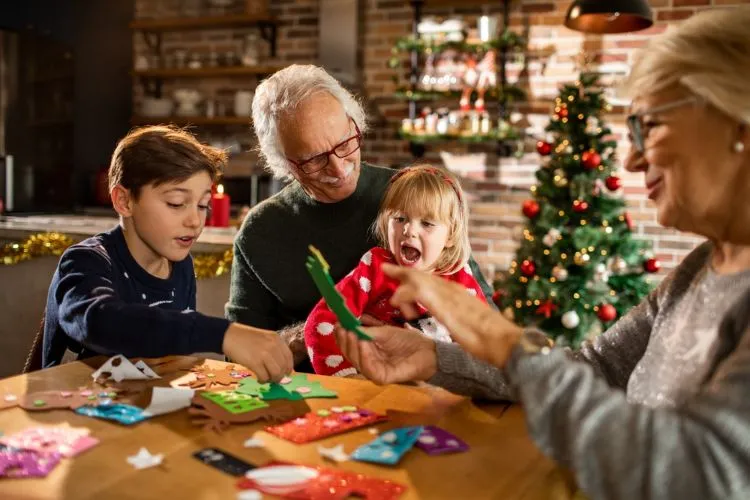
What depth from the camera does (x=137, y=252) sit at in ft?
6.52

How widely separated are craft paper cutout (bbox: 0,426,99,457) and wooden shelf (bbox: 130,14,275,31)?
508cm

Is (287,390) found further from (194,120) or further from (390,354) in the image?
(194,120)

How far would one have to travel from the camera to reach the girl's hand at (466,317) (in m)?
1.04

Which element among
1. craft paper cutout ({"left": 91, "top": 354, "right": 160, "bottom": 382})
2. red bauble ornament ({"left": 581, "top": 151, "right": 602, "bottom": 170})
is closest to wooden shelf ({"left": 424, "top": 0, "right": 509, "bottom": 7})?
red bauble ornament ({"left": 581, "top": 151, "right": 602, "bottom": 170})

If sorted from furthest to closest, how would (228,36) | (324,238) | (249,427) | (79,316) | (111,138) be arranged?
1. (111,138)
2. (228,36)
3. (324,238)
4. (79,316)
5. (249,427)

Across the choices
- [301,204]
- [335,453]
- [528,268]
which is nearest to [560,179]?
[528,268]

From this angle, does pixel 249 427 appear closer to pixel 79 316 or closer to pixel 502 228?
→ pixel 79 316

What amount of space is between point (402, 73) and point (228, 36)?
1650mm

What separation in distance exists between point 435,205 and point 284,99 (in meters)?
0.58

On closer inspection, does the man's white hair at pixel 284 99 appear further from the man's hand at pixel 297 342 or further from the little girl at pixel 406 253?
the man's hand at pixel 297 342

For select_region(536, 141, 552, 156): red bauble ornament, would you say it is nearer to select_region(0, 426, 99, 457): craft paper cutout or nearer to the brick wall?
the brick wall

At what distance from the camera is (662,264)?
4.97 m

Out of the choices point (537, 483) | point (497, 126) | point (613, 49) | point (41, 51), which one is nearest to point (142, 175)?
point (537, 483)

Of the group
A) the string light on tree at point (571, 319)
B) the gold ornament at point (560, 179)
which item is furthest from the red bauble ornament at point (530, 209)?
the string light on tree at point (571, 319)
